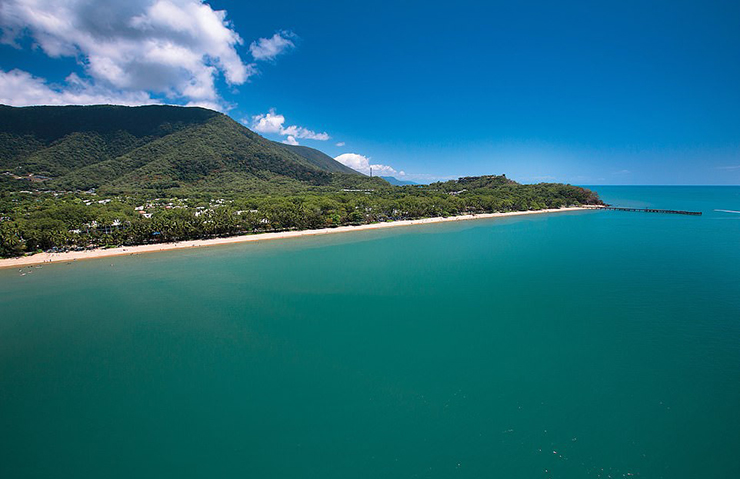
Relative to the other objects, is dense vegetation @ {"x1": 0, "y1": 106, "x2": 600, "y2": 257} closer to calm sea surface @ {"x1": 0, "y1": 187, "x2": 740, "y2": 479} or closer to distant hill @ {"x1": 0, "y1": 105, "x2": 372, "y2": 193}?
distant hill @ {"x1": 0, "y1": 105, "x2": 372, "y2": 193}

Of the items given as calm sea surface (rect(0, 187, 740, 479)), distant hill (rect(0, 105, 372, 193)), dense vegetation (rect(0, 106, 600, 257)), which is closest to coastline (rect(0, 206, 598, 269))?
dense vegetation (rect(0, 106, 600, 257))

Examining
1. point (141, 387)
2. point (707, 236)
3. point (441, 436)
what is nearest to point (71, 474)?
point (141, 387)

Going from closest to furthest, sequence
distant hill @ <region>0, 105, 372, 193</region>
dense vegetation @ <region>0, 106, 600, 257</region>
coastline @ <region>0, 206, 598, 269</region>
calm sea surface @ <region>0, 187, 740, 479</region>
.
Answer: calm sea surface @ <region>0, 187, 740, 479</region>
coastline @ <region>0, 206, 598, 269</region>
dense vegetation @ <region>0, 106, 600, 257</region>
distant hill @ <region>0, 105, 372, 193</region>

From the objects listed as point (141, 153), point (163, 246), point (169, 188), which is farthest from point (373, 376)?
point (141, 153)

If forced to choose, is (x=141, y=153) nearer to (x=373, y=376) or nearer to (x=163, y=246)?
(x=163, y=246)

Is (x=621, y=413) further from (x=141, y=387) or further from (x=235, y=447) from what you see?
(x=141, y=387)

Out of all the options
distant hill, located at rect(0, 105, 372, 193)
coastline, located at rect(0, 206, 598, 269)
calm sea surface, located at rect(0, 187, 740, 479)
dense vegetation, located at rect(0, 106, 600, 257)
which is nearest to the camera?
calm sea surface, located at rect(0, 187, 740, 479)
